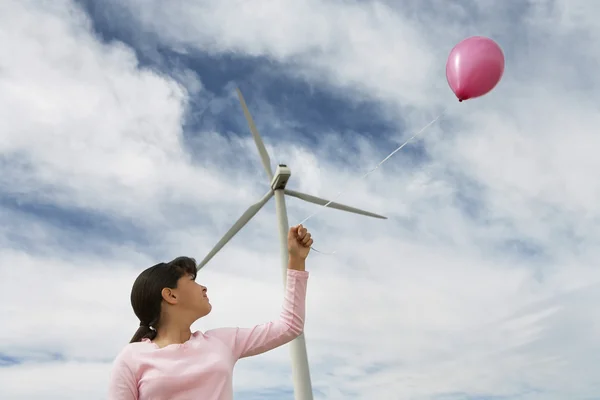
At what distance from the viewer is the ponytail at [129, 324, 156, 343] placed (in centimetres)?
377

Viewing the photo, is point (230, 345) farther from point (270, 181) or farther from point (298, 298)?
point (270, 181)

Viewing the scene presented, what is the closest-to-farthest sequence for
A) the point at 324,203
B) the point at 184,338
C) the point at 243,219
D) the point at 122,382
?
the point at 122,382, the point at 184,338, the point at 243,219, the point at 324,203

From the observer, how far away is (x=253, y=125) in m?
23.8

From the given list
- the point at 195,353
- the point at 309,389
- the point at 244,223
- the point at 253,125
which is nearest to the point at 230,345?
the point at 195,353

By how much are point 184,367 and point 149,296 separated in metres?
0.55

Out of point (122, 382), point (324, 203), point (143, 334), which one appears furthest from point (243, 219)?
point (122, 382)

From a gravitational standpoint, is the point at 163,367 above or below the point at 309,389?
below

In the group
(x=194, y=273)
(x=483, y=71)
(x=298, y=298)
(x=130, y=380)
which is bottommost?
(x=130, y=380)

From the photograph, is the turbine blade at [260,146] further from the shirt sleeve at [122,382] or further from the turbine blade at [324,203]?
the shirt sleeve at [122,382]

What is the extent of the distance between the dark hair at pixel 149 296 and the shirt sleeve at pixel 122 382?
0.27m

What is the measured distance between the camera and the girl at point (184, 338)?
3.43 meters

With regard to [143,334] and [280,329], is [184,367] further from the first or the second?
[280,329]

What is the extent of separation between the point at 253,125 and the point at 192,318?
20.4 metres

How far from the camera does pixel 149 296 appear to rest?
3.78 meters
